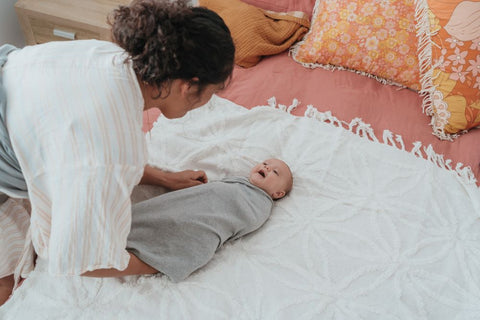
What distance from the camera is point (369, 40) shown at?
148cm

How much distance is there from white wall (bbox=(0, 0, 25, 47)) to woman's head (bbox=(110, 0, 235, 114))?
1.45 m

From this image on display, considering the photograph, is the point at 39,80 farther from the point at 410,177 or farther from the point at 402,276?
the point at 410,177

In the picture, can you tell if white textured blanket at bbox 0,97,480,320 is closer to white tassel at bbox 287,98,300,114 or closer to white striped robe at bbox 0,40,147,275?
white tassel at bbox 287,98,300,114

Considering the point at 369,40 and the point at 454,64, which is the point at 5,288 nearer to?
the point at 369,40

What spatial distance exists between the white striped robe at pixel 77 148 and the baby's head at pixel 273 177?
455mm

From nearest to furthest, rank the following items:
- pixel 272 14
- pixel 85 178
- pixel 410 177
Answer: pixel 85 178 < pixel 410 177 < pixel 272 14

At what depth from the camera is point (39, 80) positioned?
2.52 ft

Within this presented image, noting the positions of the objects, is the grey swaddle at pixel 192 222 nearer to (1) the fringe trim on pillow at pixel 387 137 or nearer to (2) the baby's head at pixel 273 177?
(2) the baby's head at pixel 273 177

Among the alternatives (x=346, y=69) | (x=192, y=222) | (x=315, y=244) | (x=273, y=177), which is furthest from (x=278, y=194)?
(x=346, y=69)

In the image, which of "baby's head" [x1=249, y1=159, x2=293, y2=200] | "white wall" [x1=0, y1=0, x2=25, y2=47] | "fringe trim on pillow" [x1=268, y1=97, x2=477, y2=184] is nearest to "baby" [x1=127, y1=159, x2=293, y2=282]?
"baby's head" [x1=249, y1=159, x2=293, y2=200]

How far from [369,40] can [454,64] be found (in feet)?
1.04

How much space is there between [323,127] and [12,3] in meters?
1.68

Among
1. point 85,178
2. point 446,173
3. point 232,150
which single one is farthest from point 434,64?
point 85,178

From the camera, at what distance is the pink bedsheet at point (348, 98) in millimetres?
1359
